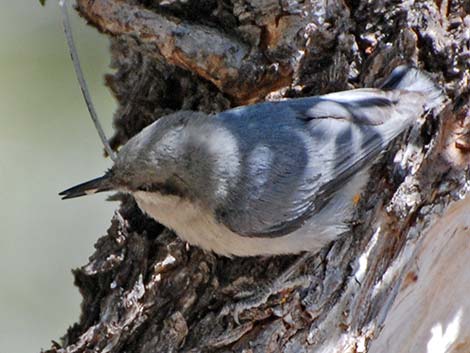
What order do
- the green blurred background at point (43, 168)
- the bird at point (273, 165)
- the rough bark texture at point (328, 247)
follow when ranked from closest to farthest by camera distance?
the rough bark texture at point (328, 247) < the bird at point (273, 165) < the green blurred background at point (43, 168)

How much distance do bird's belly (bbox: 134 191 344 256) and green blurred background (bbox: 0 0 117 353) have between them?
9.90 ft

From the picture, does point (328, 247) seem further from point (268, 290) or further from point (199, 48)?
point (199, 48)

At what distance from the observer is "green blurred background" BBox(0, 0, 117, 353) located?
712 centimetres

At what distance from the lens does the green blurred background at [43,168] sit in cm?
712

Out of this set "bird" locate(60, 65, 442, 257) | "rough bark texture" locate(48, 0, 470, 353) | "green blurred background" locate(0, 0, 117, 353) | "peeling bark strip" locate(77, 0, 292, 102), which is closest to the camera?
"rough bark texture" locate(48, 0, 470, 353)

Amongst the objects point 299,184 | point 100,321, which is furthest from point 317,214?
point 100,321

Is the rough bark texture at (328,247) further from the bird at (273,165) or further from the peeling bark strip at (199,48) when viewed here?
the bird at (273,165)

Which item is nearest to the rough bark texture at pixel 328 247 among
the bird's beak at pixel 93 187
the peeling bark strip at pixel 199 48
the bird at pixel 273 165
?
the peeling bark strip at pixel 199 48

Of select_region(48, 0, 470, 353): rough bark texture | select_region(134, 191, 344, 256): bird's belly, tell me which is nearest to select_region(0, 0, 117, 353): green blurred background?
select_region(48, 0, 470, 353): rough bark texture

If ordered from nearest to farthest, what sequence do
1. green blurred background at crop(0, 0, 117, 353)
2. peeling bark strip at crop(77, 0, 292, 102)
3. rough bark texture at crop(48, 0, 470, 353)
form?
rough bark texture at crop(48, 0, 470, 353), peeling bark strip at crop(77, 0, 292, 102), green blurred background at crop(0, 0, 117, 353)

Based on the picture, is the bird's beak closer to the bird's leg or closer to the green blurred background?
the bird's leg

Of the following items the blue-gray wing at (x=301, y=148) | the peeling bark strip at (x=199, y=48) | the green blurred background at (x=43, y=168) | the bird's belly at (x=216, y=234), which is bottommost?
the green blurred background at (x=43, y=168)

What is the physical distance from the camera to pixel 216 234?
428cm

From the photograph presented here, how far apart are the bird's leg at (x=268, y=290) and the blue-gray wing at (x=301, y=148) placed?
0.69 ft
